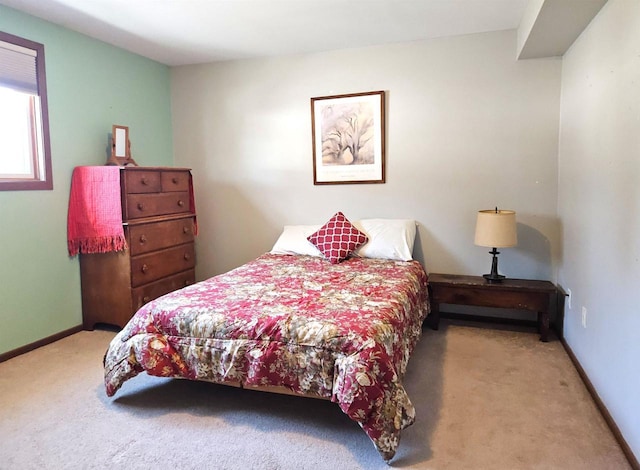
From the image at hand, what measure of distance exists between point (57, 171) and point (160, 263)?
1.05 m

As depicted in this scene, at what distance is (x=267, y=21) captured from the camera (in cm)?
322

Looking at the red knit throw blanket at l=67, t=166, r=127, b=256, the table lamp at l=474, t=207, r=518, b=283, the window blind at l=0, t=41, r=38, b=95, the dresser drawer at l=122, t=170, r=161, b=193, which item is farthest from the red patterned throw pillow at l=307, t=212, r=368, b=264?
the window blind at l=0, t=41, r=38, b=95

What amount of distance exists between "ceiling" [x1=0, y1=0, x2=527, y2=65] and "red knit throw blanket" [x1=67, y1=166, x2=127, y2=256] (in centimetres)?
111

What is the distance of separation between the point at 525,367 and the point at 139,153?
3.73 metres

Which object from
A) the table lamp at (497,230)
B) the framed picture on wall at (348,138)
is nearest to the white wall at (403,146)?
the framed picture on wall at (348,138)

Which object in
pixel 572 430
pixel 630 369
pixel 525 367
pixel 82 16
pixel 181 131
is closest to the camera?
pixel 630 369

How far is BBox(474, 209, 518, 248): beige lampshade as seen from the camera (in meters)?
3.22

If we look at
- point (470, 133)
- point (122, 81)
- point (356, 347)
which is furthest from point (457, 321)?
point (122, 81)

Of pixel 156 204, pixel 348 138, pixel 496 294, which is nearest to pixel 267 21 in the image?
pixel 348 138

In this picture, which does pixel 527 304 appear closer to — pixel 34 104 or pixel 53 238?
pixel 53 238

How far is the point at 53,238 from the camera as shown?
3279 mm

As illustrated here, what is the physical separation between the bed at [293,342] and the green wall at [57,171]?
1219 millimetres

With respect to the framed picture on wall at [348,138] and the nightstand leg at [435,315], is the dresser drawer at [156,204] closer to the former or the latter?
the framed picture on wall at [348,138]

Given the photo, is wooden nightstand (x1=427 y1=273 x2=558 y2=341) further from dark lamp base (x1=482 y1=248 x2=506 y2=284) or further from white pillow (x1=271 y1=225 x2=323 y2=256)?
white pillow (x1=271 y1=225 x2=323 y2=256)
